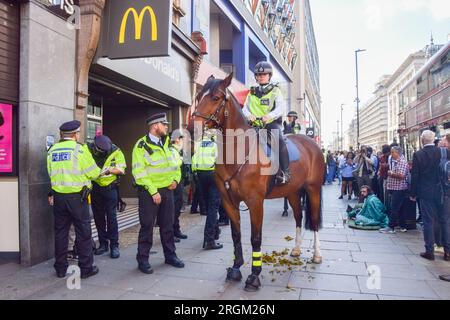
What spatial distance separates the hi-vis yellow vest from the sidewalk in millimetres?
2187

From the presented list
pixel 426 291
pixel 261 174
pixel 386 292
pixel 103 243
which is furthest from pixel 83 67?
pixel 426 291

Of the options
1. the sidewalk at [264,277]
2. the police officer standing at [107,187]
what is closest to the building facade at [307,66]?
the sidewalk at [264,277]

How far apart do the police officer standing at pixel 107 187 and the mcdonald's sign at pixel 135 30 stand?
6.25 feet

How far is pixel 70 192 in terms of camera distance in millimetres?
4570

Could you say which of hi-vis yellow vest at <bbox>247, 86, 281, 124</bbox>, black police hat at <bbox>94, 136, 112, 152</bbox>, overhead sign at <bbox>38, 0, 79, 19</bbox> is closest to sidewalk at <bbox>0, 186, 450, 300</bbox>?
black police hat at <bbox>94, 136, 112, 152</bbox>

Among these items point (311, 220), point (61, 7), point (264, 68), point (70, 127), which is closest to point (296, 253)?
point (311, 220)

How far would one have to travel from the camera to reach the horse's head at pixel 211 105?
3.88 metres

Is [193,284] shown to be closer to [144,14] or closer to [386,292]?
[386,292]

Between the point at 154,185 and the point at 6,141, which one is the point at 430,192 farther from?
the point at 6,141

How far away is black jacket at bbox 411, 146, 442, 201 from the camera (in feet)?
18.4

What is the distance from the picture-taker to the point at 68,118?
18.9ft

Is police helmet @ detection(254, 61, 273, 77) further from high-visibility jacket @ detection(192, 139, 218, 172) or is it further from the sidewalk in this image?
the sidewalk

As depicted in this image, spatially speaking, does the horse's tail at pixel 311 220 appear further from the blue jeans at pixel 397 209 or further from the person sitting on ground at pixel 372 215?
the person sitting on ground at pixel 372 215
